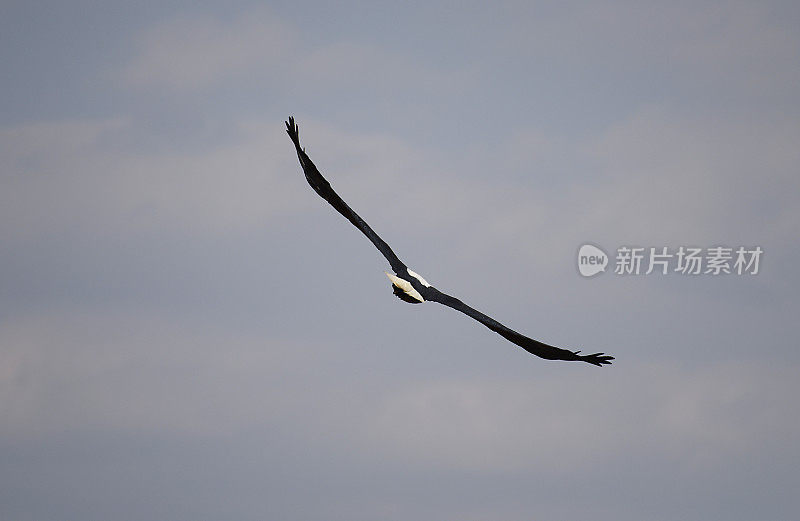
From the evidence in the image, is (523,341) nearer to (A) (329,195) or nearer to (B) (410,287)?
(B) (410,287)

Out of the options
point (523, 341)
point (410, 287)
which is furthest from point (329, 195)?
point (523, 341)

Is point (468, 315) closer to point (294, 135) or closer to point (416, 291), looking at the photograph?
point (416, 291)

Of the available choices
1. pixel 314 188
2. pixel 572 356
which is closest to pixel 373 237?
pixel 314 188

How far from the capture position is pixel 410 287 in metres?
28.6

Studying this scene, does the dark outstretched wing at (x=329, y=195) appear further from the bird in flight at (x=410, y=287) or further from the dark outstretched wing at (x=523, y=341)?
the dark outstretched wing at (x=523, y=341)

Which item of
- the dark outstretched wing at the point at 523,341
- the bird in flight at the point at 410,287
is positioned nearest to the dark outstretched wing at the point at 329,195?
the bird in flight at the point at 410,287

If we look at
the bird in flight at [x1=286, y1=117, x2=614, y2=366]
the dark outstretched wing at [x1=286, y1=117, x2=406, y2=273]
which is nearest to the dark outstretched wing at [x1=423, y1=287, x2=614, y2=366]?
the bird in flight at [x1=286, y1=117, x2=614, y2=366]

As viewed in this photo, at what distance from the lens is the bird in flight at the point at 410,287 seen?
86.5 feet

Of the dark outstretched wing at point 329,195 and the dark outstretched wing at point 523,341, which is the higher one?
the dark outstretched wing at point 329,195

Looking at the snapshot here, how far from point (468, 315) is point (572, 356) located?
318 centimetres

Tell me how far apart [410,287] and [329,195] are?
16.8ft

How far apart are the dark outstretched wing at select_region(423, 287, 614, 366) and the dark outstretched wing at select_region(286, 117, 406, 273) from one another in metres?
3.73

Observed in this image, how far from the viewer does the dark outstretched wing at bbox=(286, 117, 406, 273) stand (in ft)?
103

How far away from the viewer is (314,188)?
32156 millimetres
